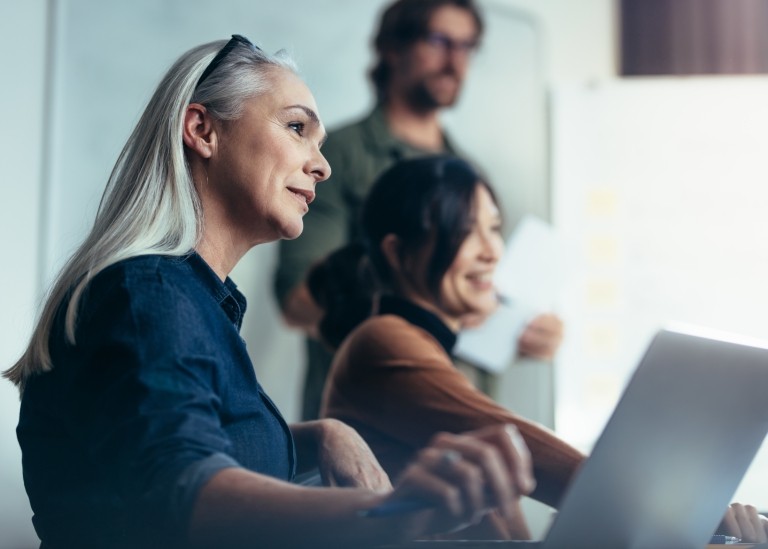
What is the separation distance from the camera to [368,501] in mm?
695

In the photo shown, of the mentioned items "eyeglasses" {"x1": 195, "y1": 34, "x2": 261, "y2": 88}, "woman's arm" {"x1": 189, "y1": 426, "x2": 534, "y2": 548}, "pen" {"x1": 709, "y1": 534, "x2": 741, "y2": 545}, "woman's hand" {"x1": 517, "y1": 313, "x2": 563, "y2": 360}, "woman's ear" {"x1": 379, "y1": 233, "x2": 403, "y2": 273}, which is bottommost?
"woman's hand" {"x1": 517, "y1": 313, "x2": 563, "y2": 360}

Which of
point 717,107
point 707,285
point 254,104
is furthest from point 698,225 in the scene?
point 254,104

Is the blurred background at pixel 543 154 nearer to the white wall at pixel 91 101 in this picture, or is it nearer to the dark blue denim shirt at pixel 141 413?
the white wall at pixel 91 101

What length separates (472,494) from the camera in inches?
24.5

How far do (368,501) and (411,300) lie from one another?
158cm

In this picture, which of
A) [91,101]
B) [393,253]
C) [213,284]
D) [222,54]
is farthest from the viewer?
[91,101]

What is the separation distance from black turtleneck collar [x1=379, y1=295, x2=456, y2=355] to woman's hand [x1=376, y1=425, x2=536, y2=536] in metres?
1.52

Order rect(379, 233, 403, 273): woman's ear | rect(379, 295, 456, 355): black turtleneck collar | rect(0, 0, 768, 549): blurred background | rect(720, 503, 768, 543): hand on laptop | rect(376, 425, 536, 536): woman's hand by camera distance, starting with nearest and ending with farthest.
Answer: rect(376, 425, 536, 536): woman's hand < rect(720, 503, 768, 543): hand on laptop < rect(379, 295, 456, 355): black turtleneck collar < rect(379, 233, 403, 273): woman's ear < rect(0, 0, 768, 549): blurred background

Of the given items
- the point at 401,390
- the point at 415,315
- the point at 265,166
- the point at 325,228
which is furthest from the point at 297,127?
the point at 325,228

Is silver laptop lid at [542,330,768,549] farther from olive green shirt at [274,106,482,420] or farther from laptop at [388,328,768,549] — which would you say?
olive green shirt at [274,106,482,420]

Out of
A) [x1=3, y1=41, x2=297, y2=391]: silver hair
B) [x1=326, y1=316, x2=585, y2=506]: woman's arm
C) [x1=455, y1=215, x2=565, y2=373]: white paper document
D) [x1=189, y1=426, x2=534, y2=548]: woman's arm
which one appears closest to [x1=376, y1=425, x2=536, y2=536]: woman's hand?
[x1=189, y1=426, x2=534, y2=548]: woman's arm

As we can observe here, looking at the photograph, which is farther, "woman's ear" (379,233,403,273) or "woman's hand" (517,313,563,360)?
"woman's hand" (517,313,563,360)

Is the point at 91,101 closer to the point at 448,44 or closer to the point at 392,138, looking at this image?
the point at 392,138

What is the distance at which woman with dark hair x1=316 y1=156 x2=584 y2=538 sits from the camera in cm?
193
